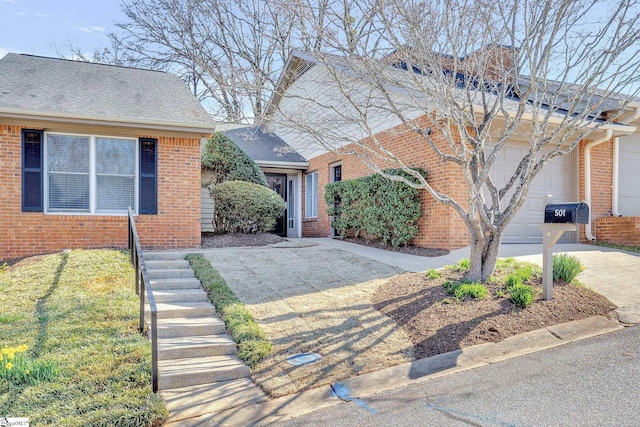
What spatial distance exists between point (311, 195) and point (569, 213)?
10531mm

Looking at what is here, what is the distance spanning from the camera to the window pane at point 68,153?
8.97 meters

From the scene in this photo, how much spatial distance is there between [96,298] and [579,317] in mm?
5939

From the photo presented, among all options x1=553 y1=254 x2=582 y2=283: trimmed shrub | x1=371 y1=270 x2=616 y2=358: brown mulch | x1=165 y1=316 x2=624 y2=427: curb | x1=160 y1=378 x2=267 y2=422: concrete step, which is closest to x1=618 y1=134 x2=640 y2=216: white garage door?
x1=553 y1=254 x2=582 y2=283: trimmed shrub

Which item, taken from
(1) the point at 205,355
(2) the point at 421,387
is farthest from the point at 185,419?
(2) the point at 421,387

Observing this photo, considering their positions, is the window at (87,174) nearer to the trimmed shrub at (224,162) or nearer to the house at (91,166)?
the house at (91,166)

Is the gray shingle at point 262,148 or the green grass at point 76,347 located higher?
the gray shingle at point 262,148

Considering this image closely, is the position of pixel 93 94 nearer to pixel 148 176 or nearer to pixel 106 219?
pixel 148 176

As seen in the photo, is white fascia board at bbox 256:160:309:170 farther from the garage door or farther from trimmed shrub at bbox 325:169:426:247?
the garage door

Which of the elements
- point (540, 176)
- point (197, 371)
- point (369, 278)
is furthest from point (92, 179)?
point (540, 176)

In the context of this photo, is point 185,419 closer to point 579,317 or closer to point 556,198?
point 579,317

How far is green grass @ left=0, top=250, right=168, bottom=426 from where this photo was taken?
348 cm

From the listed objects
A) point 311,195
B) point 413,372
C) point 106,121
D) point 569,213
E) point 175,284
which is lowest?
point 413,372

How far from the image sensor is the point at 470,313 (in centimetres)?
517

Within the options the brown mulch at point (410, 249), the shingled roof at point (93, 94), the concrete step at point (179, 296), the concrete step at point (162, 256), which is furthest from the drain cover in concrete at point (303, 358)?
the shingled roof at point (93, 94)
